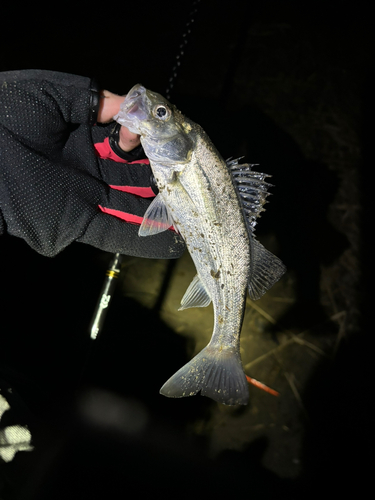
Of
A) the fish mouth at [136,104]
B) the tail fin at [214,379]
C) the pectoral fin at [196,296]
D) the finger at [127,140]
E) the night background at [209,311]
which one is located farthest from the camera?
the night background at [209,311]

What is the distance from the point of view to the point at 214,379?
1500mm

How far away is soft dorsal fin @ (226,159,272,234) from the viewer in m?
1.46

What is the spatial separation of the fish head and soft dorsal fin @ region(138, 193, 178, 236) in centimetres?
21

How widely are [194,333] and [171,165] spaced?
2.18 metres

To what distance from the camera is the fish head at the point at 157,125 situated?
1.35 meters

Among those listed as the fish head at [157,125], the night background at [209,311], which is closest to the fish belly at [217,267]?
the fish head at [157,125]

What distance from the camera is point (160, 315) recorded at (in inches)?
122

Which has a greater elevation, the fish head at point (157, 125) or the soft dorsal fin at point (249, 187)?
the fish head at point (157, 125)

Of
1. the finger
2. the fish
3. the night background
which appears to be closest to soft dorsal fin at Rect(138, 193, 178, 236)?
the fish

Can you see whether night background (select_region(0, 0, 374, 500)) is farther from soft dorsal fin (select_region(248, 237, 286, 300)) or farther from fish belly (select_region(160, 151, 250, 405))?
soft dorsal fin (select_region(248, 237, 286, 300))

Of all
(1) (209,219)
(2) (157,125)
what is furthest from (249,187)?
(2) (157,125)

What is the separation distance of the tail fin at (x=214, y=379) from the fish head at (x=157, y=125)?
101 centimetres

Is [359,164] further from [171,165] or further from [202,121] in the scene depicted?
[171,165]

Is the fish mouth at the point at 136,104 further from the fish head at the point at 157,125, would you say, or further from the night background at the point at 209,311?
the night background at the point at 209,311
